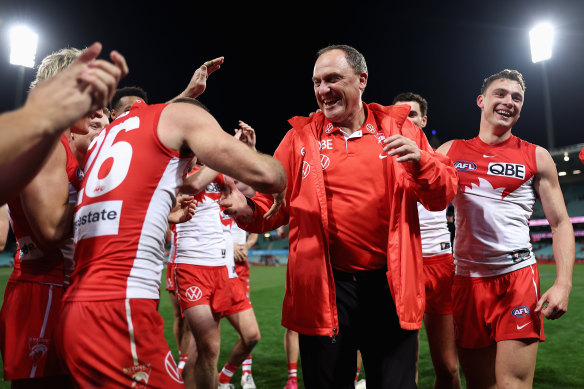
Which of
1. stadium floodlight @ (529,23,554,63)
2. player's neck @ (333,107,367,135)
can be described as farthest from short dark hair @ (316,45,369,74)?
stadium floodlight @ (529,23,554,63)

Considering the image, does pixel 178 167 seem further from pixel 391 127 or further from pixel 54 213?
pixel 391 127

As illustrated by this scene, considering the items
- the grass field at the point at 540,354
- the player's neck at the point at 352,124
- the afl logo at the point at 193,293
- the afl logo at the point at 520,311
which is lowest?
the grass field at the point at 540,354

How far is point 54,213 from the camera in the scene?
2117 mm

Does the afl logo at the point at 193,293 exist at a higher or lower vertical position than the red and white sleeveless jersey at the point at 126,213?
lower

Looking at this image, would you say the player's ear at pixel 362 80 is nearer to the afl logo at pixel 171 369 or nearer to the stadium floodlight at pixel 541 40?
the afl logo at pixel 171 369

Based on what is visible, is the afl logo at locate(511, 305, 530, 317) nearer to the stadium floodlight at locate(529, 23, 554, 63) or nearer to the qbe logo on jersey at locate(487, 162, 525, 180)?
the qbe logo on jersey at locate(487, 162, 525, 180)

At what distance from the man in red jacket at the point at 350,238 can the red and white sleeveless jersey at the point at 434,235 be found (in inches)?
66.8

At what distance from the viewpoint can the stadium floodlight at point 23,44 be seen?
15805 mm

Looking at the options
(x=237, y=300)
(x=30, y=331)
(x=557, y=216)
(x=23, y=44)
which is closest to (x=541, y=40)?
(x=557, y=216)

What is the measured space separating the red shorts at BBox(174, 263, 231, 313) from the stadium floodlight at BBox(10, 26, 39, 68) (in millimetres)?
14141

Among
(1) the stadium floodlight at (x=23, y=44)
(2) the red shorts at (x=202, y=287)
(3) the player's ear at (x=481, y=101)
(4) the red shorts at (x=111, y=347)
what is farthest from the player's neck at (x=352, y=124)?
(1) the stadium floodlight at (x=23, y=44)

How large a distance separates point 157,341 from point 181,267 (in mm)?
3387

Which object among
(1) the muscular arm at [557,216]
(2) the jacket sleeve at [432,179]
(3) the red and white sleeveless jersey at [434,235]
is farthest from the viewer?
(3) the red and white sleeveless jersey at [434,235]

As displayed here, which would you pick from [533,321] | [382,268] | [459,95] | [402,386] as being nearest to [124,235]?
[382,268]
